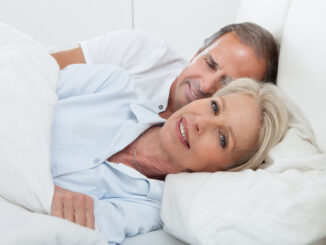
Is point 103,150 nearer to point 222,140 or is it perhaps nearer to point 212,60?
point 222,140

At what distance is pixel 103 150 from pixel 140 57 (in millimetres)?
674

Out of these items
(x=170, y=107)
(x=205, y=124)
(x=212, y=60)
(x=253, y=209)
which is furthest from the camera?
(x=170, y=107)

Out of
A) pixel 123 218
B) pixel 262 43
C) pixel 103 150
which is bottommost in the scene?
pixel 123 218

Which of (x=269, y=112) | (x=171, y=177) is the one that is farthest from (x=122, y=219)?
(x=269, y=112)

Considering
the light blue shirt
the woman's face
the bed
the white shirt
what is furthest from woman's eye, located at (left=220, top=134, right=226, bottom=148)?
the white shirt

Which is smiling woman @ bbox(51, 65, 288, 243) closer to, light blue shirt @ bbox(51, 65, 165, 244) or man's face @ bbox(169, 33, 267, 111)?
light blue shirt @ bbox(51, 65, 165, 244)

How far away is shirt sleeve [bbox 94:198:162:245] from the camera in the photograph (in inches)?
34.8

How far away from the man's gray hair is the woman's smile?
1.62ft

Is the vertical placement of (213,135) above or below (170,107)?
above

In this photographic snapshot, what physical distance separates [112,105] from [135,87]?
0.51ft

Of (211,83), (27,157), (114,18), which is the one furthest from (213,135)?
(114,18)

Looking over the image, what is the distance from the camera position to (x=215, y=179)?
0.87 m

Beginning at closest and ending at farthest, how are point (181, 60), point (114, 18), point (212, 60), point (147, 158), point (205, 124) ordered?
1. point (205, 124)
2. point (147, 158)
3. point (212, 60)
4. point (181, 60)
5. point (114, 18)

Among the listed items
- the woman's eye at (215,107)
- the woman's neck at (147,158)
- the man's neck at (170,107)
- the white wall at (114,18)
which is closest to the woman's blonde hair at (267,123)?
the woman's eye at (215,107)
